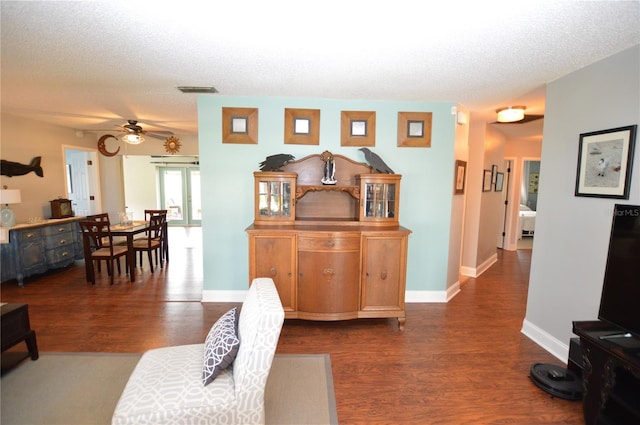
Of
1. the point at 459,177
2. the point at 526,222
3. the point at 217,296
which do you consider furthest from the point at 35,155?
the point at 526,222

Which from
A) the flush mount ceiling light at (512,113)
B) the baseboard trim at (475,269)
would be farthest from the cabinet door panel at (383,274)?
the baseboard trim at (475,269)

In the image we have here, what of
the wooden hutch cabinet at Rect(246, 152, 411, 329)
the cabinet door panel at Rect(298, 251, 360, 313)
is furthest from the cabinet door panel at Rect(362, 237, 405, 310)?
the cabinet door panel at Rect(298, 251, 360, 313)

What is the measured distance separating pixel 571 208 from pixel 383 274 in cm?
168

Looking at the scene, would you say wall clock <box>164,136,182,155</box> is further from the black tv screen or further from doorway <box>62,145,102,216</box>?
the black tv screen

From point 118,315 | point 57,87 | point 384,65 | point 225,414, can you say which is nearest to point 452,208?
point 384,65

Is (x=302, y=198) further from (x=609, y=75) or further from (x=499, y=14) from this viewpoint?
(x=609, y=75)

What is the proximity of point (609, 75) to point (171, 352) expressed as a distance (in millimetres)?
3613

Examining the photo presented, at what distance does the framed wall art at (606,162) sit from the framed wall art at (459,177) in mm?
1356

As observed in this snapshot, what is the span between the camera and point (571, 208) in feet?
8.21

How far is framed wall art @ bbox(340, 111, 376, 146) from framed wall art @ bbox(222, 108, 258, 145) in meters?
1.02

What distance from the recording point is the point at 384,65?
7.92 ft

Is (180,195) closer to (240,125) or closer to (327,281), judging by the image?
(240,125)

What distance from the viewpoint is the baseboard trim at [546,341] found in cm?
254

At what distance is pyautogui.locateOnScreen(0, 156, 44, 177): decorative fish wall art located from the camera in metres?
4.31
